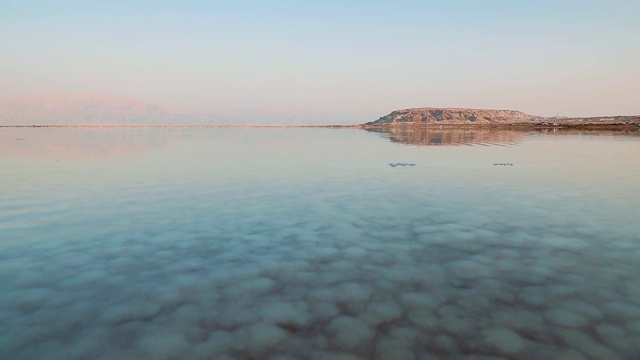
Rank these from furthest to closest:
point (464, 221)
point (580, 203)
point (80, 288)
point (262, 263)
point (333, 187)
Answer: point (333, 187)
point (580, 203)
point (464, 221)
point (262, 263)
point (80, 288)

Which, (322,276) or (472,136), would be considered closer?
(322,276)

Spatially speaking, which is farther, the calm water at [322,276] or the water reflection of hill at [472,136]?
the water reflection of hill at [472,136]

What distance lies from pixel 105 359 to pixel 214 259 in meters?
3.31

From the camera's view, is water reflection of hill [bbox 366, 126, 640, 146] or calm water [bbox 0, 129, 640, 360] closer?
calm water [bbox 0, 129, 640, 360]

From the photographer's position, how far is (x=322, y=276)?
6926 millimetres

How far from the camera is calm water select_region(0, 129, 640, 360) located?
4.89 meters

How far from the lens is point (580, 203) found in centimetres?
1278

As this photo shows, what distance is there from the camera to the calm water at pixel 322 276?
4895mm

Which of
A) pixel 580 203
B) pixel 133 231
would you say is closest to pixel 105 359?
pixel 133 231

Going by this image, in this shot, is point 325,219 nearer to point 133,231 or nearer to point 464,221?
point 464,221

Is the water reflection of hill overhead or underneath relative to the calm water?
overhead

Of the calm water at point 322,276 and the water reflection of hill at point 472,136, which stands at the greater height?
the water reflection of hill at point 472,136

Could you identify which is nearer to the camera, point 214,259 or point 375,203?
point 214,259

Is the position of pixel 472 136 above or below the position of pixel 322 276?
above
